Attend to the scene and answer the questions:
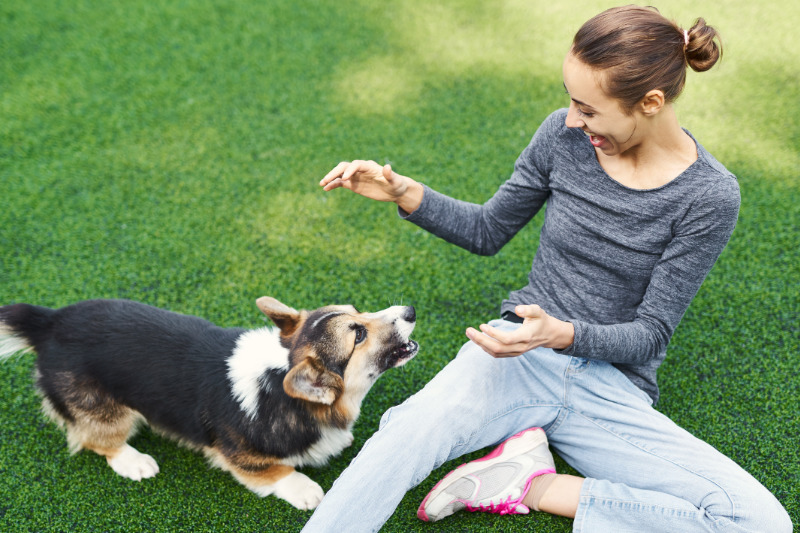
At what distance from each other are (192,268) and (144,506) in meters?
1.34

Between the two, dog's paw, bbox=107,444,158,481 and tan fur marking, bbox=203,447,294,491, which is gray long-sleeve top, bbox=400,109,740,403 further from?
dog's paw, bbox=107,444,158,481

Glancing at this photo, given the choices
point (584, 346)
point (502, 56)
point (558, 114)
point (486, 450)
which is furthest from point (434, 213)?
point (502, 56)

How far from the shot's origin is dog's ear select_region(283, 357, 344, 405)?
2119 mm

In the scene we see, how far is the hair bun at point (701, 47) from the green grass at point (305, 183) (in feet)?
4.79

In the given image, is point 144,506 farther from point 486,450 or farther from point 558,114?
point 558,114

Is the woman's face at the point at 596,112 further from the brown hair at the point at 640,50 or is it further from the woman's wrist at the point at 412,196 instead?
the woman's wrist at the point at 412,196

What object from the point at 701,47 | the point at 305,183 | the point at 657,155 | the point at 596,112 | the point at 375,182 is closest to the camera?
the point at 701,47

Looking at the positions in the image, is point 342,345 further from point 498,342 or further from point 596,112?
point 596,112

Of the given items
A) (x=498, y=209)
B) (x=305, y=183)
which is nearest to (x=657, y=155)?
(x=498, y=209)

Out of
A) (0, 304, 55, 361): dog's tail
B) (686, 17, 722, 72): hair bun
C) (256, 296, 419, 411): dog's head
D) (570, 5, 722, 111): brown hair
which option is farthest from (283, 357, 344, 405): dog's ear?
(686, 17, 722, 72): hair bun

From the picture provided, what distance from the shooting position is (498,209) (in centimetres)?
248

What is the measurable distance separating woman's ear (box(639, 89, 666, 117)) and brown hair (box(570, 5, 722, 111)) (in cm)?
2

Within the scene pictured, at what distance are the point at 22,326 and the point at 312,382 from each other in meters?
1.22

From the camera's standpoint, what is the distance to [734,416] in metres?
2.60
